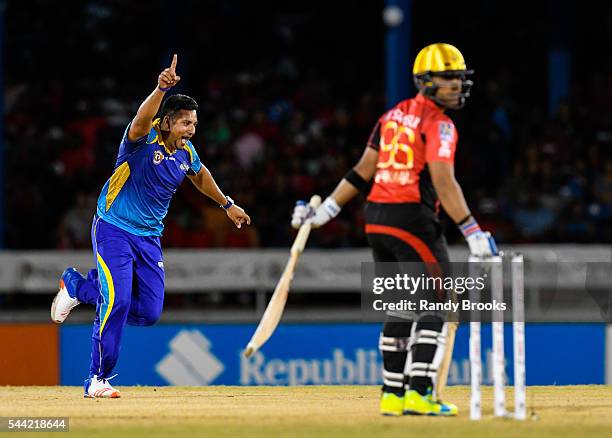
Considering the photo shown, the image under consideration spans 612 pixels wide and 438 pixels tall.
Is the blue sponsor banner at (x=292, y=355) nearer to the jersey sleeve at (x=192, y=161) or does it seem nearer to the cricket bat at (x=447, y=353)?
the jersey sleeve at (x=192, y=161)

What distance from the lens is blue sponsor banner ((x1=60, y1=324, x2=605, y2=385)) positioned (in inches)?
554

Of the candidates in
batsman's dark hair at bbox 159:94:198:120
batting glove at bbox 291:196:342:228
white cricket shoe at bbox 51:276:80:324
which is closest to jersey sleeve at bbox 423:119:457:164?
batting glove at bbox 291:196:342:228

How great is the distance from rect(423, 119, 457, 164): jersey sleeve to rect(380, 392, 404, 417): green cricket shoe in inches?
53.8

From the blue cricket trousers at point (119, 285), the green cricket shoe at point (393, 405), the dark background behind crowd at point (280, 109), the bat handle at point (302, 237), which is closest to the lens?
the green cricket shoe at point (393, 405)

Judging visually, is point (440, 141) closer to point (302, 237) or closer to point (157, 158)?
point (302, 237)

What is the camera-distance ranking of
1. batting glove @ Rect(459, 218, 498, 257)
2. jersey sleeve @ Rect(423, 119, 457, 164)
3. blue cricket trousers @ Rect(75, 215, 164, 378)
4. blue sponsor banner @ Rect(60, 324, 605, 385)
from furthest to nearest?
A: 1. blue sponsor banner @ Rect(60, 324, 605, 385)
2. blue cricket trousers @ Rect(75, 215, 164, 378)
3. jersey sleeve @ Rect(423, 119, 457, 164)
4. batting glove @ Rect(459, 218, 498, 257)

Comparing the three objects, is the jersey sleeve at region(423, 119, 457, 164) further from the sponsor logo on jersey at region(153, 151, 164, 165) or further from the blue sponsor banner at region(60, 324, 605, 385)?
the blue sponsor banner at region(60, 324, 605, 385)

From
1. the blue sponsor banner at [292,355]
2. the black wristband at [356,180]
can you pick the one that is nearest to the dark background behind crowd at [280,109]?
the blue sponsor banner at [292,355]

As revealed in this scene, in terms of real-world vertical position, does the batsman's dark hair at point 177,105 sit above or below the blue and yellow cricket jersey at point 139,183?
above

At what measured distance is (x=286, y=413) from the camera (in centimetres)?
812

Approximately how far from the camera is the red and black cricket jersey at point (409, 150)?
25.6 feet

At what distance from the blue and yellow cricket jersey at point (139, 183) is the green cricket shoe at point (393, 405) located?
2161mm

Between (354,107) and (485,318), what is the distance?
20.6ft

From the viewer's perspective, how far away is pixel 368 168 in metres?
8.19
